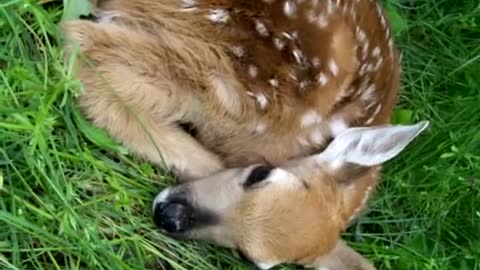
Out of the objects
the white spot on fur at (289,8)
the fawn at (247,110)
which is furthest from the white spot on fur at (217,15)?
the white spot on fur at (289,8)

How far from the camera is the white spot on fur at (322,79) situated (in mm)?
4652

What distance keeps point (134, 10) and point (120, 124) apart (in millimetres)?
414

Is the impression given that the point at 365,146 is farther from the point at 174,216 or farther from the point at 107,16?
the point at 107,16

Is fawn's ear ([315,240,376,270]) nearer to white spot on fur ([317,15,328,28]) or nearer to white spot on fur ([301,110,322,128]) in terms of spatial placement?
white spot on fur ([301,110,322,128])

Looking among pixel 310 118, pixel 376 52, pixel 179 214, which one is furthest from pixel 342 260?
pixel 376 52

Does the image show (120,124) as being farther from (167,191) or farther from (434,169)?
(434,169)

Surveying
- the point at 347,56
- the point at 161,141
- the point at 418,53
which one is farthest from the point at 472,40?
the point at 161,141

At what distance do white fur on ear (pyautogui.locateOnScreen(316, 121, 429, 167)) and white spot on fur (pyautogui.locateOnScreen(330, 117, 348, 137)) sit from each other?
0.05 m

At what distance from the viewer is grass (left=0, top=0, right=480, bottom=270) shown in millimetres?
4395

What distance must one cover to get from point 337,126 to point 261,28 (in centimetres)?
55

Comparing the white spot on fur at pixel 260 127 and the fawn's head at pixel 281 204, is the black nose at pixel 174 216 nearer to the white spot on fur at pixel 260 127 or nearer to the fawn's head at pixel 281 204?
the fawn's head at pixel 281 204

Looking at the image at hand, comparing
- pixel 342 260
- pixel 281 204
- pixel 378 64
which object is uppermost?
pixel 378 64

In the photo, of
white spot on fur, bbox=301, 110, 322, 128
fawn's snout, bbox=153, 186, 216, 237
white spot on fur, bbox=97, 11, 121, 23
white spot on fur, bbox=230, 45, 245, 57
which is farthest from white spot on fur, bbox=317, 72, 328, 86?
white spot on fur, bbox=97, 11, 121, 23

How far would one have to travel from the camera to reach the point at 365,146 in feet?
15.6
